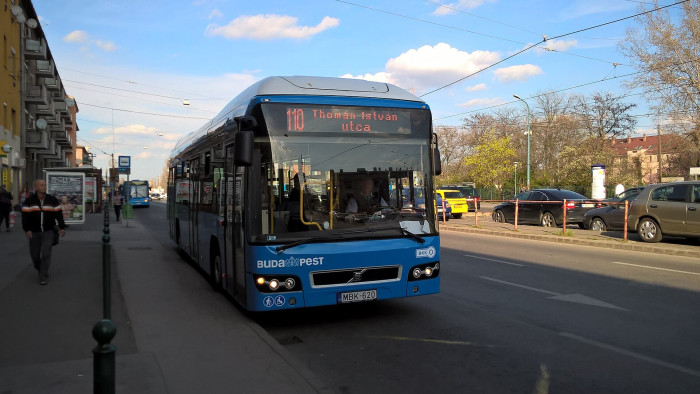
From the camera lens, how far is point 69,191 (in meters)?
21.4

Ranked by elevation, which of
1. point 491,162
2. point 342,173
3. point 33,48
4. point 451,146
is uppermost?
point 33,48

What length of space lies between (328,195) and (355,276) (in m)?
1.00

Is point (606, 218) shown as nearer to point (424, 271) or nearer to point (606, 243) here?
point (606, 243)

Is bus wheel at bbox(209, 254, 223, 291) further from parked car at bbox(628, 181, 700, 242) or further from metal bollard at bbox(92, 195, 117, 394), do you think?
parked car at bbox(628, 181, 700, 242)

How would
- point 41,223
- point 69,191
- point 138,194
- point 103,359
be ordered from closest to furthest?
point 103,359, point 41,223, point 69,191, point 138,194

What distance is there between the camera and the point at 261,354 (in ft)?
17.4

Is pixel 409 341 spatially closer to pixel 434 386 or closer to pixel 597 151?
pixel 434 386

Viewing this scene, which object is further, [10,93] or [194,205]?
[10,93]

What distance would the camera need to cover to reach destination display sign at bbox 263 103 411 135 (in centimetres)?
625

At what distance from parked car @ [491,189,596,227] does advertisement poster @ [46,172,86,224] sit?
695 inches

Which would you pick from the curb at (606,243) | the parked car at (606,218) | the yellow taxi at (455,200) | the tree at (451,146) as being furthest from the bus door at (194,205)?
the tree at (451,146)

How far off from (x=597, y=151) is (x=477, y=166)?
19541mm

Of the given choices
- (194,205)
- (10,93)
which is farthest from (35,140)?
(194,205)

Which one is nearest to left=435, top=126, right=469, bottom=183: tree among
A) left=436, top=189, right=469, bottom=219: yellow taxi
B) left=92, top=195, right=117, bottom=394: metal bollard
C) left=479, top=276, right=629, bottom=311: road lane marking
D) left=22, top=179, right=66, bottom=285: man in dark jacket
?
left=436, top=189, right=469, bottom=219: yellow taxi
